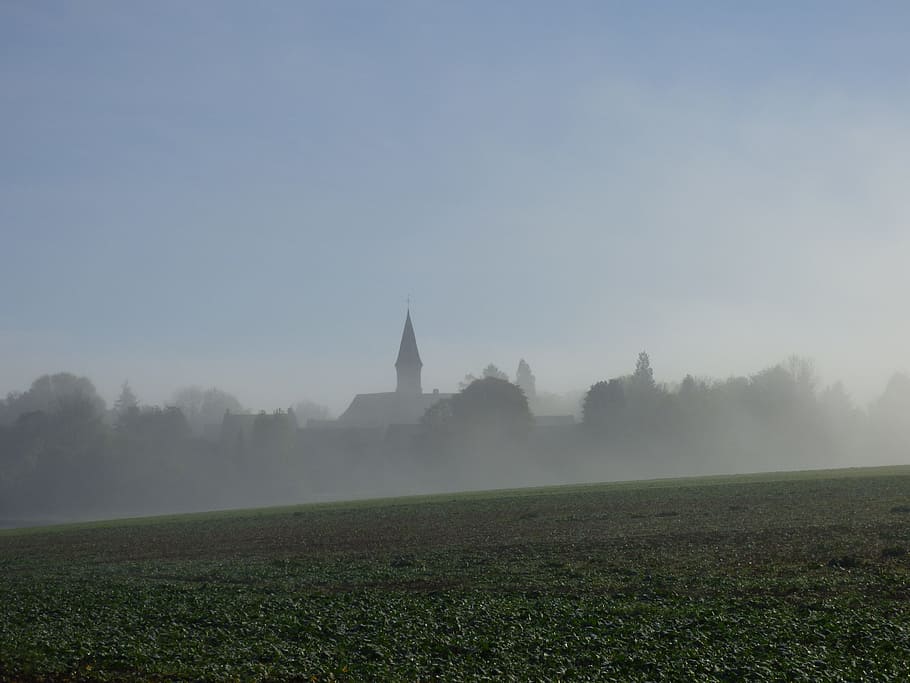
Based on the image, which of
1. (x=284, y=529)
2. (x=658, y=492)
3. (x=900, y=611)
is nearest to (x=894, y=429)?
(x=658, y=492)

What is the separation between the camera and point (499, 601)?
2625 centimetres

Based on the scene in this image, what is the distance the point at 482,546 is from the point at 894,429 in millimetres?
162299

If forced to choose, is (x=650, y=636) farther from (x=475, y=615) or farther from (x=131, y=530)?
(x=131, y=530)

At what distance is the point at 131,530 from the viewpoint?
60594 mm

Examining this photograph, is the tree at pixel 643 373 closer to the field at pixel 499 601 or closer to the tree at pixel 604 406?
the tree at pixel 604 406

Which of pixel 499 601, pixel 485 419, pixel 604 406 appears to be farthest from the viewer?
pixel 604 406

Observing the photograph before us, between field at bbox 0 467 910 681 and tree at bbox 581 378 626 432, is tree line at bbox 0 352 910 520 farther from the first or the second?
field at bbox 0 467 910 681

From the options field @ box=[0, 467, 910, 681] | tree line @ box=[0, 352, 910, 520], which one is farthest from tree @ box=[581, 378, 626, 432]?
field @ box=[0, 467, 910, 681]

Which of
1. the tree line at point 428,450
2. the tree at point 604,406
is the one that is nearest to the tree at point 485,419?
the tree line at point 428,450

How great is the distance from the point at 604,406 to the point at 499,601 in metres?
124

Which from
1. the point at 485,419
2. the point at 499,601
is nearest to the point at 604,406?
the point at 485,419

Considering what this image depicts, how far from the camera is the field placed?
65.5ft

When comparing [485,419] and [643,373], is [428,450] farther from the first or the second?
[643,373]

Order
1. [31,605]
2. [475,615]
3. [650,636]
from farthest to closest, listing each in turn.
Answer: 1. [31,605]
2. [475,615]
3. [650,636]
